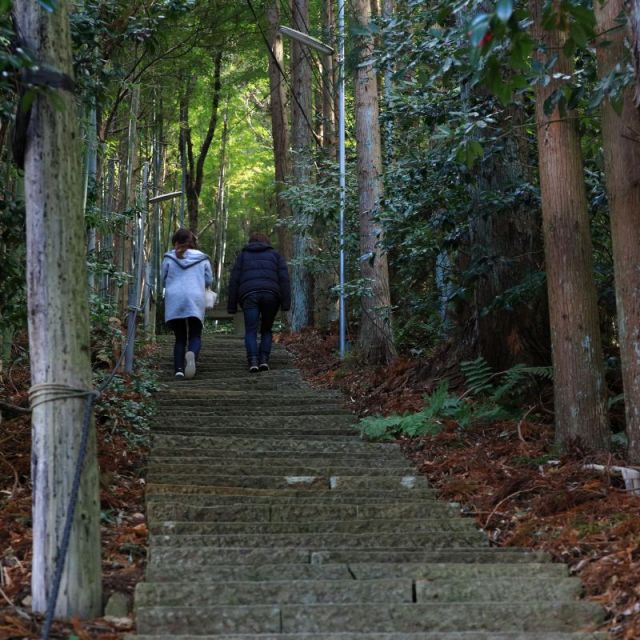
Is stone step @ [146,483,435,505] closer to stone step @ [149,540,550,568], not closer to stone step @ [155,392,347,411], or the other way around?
stone step @ [149,540,550,568]

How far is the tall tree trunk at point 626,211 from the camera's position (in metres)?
6.52

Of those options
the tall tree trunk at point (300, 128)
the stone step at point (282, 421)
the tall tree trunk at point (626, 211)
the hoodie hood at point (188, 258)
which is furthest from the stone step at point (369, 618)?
the tall tree trunk at point (300, 128)

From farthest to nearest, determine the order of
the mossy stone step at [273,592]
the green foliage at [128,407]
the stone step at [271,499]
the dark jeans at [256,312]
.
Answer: the dark jeans at [256,312] < the green foliage at [128,407] < the stone step at [271,499] < the mossy stone step at [273,592]

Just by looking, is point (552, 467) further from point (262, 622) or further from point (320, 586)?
point (262, 622)

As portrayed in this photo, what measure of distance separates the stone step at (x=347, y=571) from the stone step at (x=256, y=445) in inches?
111

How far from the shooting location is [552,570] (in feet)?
17.1

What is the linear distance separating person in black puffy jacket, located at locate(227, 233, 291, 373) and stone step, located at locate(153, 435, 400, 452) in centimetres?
385

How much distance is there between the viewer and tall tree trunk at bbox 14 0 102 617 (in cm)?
441

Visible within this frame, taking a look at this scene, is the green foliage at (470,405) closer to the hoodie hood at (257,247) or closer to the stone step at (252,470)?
the stone step at (252,470)

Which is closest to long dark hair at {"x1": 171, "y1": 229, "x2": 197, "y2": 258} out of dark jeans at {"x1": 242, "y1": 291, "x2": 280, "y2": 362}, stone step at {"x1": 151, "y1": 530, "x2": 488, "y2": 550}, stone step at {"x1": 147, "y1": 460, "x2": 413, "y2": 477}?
dark jeans at {"x1": 242, "y1": 291, "x2": 280, "y2": 362}

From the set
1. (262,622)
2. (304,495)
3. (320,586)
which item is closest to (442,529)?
(304,495)

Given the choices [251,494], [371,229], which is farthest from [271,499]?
[371,229]

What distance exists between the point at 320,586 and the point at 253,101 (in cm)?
2716

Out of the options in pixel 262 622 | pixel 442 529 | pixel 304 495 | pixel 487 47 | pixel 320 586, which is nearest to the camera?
pixel 487 47
